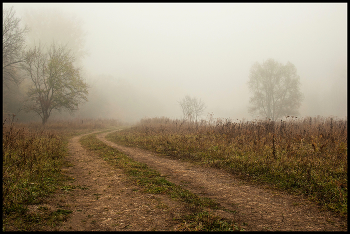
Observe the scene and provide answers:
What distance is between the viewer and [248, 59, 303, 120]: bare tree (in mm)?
35875

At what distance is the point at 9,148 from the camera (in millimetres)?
7645

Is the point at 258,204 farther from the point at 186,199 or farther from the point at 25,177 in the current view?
the point at 25,177

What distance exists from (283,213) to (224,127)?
32.4 ft

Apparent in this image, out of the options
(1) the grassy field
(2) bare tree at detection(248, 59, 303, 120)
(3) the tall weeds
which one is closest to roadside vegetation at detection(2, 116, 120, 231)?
(3) the tall weeds

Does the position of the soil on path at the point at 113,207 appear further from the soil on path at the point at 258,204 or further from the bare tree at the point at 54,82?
the bare tree at the point at 54,82

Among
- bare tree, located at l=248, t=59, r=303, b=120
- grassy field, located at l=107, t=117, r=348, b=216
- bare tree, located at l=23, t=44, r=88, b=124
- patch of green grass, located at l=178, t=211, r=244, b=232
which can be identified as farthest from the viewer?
bare tree, located at l=248, t=59, r=303, b=120

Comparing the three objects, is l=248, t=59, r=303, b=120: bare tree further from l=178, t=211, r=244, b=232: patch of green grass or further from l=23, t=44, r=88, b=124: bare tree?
l=178, t=211, r=244, b=232: patch of green grass

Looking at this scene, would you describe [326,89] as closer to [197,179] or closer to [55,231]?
[197,179]

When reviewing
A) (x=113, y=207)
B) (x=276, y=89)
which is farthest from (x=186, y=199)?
(x=276, y=89)

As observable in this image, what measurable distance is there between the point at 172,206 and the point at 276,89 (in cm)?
3947

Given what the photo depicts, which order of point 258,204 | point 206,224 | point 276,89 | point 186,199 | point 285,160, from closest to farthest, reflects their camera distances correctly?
1. point 206,224
2. point 258,204
3. point 186,199
4. point 285,160
5. point 276,89

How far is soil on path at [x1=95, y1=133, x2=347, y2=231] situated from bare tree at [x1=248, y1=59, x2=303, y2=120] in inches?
1354

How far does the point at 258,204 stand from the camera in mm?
4039

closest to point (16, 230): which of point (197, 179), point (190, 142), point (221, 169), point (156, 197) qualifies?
point (156, 197)
